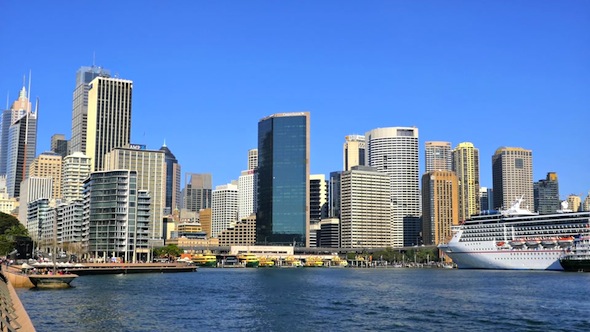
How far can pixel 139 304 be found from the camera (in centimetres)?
8131

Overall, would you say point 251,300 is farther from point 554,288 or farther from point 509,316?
point 554,288

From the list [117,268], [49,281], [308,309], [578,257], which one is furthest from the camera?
[578,257]

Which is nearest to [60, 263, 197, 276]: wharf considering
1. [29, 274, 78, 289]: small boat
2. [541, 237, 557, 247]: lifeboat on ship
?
[29, 274, 78, 289]: small boat

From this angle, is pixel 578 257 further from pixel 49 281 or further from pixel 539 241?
pixel 49 281

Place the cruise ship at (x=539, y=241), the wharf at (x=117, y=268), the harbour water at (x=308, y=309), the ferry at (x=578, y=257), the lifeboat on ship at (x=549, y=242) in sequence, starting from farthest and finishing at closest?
1. the lifeboat on ship at (x=549, y=242)
2. the cruise ship at (x=539, y=241)
3. the ferry at (x=578, y=257)
4. the wharf at (x=117, y=268)
5. the harbour water at (x=308, y=309)

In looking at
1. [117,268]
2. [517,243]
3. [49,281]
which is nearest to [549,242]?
[517,243]

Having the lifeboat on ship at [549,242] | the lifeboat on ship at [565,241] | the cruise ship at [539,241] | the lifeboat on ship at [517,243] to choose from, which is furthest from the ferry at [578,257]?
the lifeboat on ship at [517,243]

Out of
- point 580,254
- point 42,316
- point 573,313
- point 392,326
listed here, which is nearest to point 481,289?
point 573,313

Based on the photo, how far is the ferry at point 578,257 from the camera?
175m

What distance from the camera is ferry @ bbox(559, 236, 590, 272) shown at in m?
175

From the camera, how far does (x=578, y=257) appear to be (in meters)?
177

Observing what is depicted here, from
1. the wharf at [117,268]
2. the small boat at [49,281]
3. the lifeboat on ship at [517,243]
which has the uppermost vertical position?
the lifeboat on ship at [517,243]

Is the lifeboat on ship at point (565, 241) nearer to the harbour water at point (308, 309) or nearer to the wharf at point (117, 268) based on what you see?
the harbour water at point (308, 309)

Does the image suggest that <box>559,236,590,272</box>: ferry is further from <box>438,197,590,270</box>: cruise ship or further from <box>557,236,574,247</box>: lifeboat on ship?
<box>438,197,590,270</box>: cruise ship
